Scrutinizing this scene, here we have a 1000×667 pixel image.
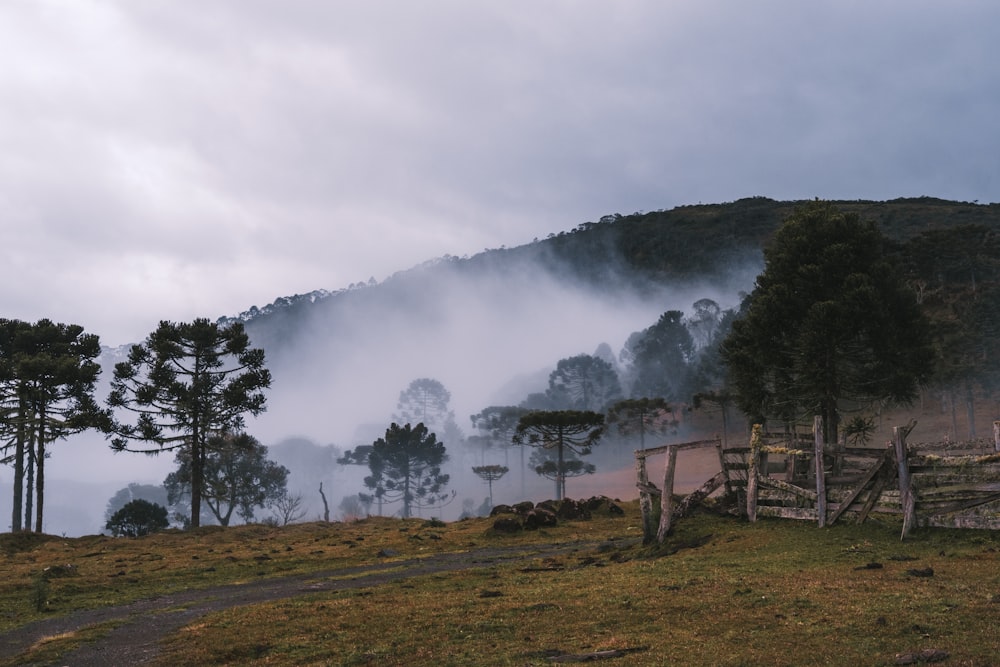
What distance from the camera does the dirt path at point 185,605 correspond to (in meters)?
14.0

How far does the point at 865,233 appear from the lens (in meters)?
41.7

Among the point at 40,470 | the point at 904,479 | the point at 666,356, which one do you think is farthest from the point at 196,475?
the point at 666,356

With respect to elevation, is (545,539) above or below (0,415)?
below

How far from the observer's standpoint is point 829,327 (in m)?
38.7

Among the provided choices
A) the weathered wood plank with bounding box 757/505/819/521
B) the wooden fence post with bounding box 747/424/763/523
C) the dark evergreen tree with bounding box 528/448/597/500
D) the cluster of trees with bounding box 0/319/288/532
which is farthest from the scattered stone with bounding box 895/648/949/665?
the dark evergreen tree with bounding box 528/448/597/500

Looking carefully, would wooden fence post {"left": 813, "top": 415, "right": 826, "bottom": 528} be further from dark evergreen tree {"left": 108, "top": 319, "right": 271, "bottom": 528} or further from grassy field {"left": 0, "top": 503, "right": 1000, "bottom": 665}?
dark evergreen tree {"left": 108, "top": 319, "right": 271, "bottom": 528}

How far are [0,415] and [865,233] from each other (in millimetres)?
58432

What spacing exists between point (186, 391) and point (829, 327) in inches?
1705

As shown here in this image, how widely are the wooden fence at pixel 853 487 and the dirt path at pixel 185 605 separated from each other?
18.9 ft

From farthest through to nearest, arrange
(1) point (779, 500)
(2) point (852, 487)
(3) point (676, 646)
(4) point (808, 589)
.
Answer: (1) point (779, 500)
(2) point (852, 487)
(4) point (808, 589)
(3) point (676, 646)

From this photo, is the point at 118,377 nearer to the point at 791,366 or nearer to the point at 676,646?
the point at 791,366

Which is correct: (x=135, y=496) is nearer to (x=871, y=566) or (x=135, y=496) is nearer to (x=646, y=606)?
(x=646, y=606)

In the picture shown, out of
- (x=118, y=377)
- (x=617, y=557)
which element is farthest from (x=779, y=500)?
(x=118, y=377)

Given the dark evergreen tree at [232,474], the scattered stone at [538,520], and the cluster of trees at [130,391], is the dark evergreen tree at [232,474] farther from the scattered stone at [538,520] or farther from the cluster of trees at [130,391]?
the scattered stone at [538,520]
